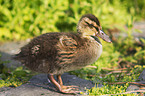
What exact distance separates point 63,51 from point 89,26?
27.8 inches

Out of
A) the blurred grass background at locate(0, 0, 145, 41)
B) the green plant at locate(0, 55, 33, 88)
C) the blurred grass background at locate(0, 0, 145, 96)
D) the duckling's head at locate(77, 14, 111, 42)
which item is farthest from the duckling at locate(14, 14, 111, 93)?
the blurred grass background at locate(0, 0, 145, 41)

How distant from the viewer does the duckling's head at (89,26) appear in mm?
3789

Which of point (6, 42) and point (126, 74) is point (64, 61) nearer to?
point (126, 74)

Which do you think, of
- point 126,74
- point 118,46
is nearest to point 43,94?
point 126,74

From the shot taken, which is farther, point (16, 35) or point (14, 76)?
point (16, 35)

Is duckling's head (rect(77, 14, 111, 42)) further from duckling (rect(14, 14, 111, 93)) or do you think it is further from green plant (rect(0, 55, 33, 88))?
green plant (rect(0, 55, 33, 88))

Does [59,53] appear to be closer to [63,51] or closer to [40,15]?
[63,51]

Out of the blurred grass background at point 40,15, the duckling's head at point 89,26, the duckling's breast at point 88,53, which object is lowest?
the duckling's breast at point 88,53

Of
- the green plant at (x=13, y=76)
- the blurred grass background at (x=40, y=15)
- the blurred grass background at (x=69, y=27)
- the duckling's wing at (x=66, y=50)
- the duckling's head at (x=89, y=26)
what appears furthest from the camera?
the blurred grass background at (x=40, y=15)

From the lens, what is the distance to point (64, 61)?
356cm

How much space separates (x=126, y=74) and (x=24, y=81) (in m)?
2.22

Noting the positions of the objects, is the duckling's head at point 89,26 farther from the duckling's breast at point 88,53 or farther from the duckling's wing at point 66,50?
the duckling's wing at point 66,50

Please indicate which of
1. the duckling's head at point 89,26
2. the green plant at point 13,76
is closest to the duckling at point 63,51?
the duckling's head at point 89,26

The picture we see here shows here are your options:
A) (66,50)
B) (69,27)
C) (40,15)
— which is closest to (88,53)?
(66,50)
